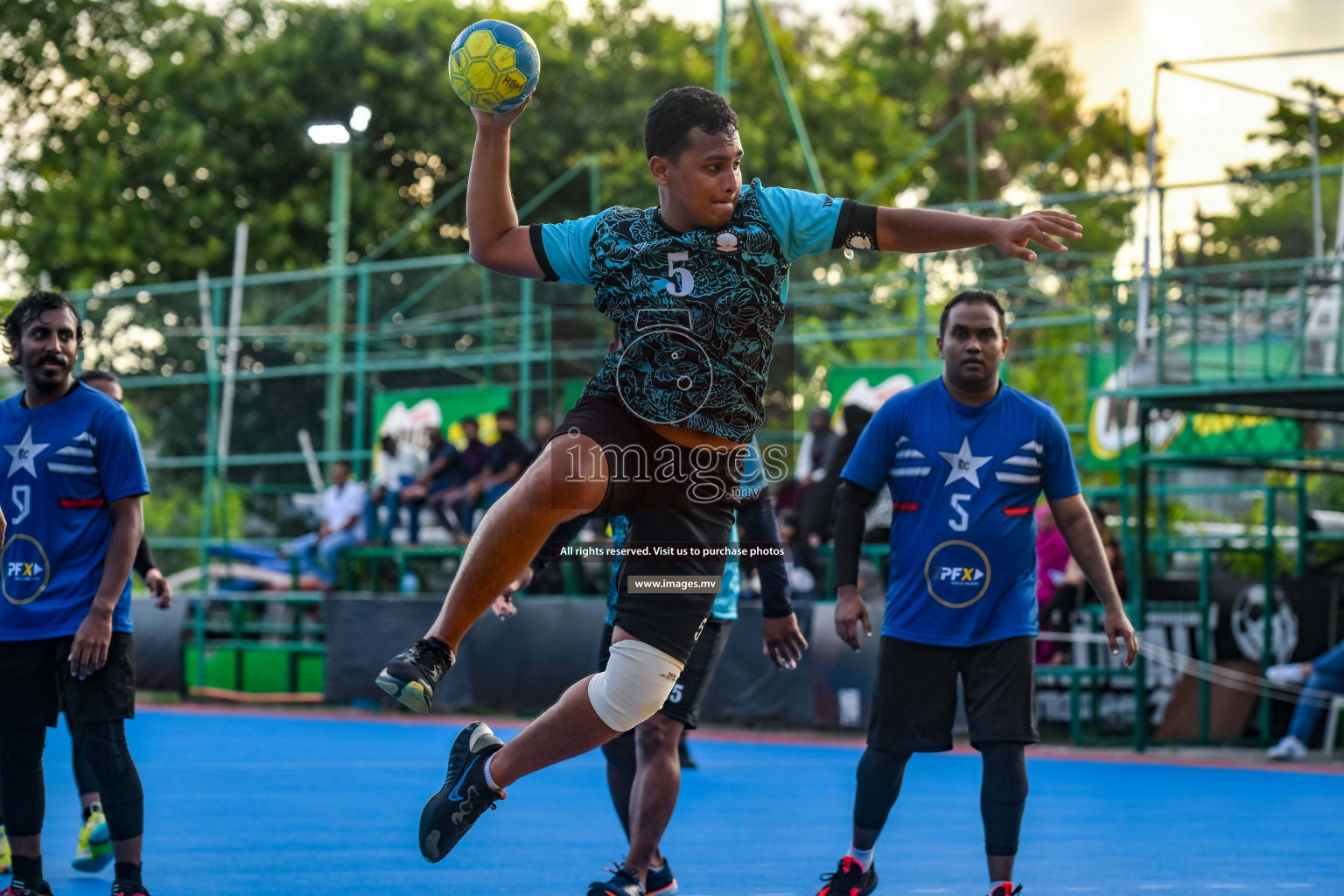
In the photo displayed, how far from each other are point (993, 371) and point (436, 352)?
11.9 m

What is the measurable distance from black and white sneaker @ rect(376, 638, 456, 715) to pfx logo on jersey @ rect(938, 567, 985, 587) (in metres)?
1.95

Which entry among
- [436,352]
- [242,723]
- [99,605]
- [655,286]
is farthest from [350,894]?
[436,352]

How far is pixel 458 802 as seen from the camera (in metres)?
3.91

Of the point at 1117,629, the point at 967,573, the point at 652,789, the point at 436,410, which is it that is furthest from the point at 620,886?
the point at 436,410

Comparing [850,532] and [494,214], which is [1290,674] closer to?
[850,532]

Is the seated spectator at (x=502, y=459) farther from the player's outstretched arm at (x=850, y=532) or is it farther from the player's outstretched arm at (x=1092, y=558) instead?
the player's outstretched arm at (x=1092, y=558)

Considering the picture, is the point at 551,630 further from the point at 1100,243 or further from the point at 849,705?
the point at 1100,243

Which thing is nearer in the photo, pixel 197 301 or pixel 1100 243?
A: pixel 197 301

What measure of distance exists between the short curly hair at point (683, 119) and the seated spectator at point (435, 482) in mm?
10391

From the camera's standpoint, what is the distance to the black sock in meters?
4.69

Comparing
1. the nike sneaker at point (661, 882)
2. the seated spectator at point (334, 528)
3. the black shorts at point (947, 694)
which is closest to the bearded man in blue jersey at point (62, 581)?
the nike sneaker at point (661, 882)

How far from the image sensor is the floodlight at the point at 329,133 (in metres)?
16.9

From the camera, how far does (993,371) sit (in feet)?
16.4

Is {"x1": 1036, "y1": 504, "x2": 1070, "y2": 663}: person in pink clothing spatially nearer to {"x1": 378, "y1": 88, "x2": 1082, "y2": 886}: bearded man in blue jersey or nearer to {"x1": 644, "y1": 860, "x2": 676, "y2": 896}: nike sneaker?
{"x1": 644, "y1": 860, "x2": 676, "y2": 896}: nike sneaker
